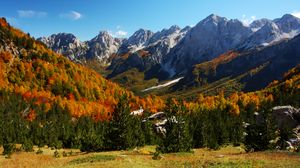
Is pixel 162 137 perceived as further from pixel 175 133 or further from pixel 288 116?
pixel 288 116

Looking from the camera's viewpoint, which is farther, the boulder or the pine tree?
the boulder

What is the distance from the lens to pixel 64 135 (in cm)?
11831

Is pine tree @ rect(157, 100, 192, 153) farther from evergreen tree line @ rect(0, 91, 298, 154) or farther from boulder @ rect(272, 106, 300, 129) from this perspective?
boulder @ rect(272, 106, 300, 129)

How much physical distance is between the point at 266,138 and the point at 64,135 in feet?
242

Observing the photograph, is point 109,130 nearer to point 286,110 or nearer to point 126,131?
point 126,131

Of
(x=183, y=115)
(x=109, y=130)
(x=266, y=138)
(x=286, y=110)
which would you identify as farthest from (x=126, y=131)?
(x=286, y=110)

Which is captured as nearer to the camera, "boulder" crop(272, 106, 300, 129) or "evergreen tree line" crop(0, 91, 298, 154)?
"evergreen tree line" crop(0, 91, 298, 154)

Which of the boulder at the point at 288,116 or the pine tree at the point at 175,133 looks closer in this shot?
the pine tree at the point at 175,133

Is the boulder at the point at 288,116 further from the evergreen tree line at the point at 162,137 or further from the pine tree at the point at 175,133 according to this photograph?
the pine tree at the point at 175,133

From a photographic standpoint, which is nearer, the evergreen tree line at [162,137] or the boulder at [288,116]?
the evergreen tree line at [162,137]

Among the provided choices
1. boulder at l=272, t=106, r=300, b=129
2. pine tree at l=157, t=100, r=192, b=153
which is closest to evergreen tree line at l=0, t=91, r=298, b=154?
pine tree at l=157, t=100, r=192, b=153

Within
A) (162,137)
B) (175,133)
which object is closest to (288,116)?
(162,137)

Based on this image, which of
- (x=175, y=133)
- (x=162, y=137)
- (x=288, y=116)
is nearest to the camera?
(x=175, y=133)

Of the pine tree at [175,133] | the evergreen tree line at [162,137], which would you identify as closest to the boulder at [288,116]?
the evergreen tree line at [162,137]
